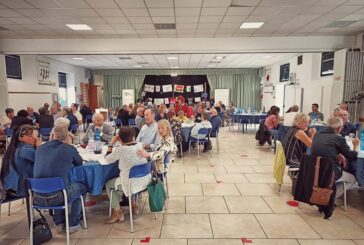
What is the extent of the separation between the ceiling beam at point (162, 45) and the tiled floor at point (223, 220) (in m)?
4.17

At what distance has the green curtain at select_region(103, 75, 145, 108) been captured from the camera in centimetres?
1561

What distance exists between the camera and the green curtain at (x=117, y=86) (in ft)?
51.2

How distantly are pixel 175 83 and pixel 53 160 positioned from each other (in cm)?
1405

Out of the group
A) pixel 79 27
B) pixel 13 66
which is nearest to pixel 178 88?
pixel 13 66

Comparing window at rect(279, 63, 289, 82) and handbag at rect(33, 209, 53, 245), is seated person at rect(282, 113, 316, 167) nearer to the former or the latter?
handbag at rect(33, 209, 53, 245)

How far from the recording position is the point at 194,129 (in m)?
6.38

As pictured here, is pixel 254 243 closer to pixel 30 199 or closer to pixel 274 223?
pixel 274 223

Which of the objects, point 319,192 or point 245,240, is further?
point 319,192

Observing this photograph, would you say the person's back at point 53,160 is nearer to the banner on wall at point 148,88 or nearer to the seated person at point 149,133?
the seated person at point 149,133

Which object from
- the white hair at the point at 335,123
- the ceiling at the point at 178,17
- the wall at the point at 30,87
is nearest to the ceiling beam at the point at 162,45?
the ceiling at the point at 178,17

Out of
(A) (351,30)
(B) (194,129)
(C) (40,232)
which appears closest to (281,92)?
(A) (351,30)

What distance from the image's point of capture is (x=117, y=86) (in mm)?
15672

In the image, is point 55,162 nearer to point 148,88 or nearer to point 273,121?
point 273,121

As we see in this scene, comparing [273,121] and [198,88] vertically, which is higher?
[198,88]
